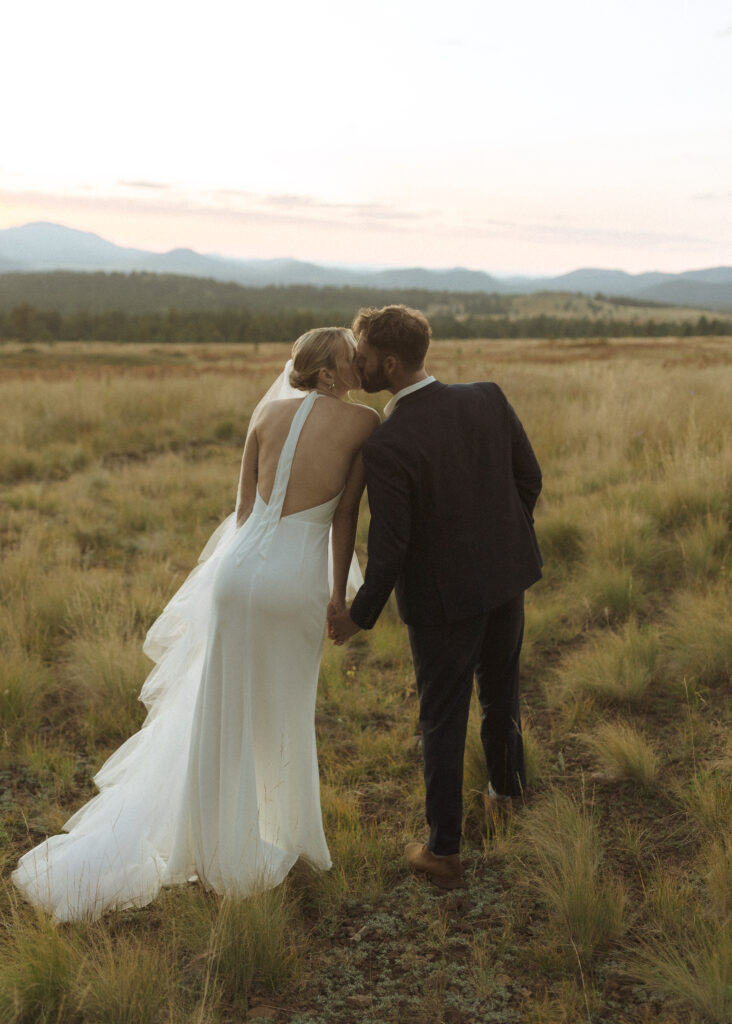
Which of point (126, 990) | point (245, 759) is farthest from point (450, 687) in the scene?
point (126, 990)

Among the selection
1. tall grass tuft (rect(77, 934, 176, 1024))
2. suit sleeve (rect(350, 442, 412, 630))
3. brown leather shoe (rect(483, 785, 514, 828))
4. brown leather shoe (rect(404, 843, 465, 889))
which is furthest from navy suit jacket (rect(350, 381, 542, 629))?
tall grass tuft (rect(77, 934, 176, 1024))

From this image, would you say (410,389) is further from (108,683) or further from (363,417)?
(108,683)

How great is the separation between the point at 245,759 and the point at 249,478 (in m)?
1.07

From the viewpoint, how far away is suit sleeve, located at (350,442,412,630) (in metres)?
2.62

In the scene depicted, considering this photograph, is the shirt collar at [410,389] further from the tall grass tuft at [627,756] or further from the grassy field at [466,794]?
the tall grass tuft at [627,756]

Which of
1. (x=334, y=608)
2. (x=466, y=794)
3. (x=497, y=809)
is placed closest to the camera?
(x=334, y=608)

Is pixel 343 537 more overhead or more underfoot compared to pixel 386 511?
more underfoot

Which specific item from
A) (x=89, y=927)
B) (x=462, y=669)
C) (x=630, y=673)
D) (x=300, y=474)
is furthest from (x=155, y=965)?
(x=630, y=673)

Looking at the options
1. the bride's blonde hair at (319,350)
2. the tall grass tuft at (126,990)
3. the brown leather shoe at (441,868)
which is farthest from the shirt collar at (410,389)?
the tall grass tuft at (126,990)

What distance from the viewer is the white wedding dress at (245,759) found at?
284cm

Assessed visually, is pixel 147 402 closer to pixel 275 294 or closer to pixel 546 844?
pixel 546 844

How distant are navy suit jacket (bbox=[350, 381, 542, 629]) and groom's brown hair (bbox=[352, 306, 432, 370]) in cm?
13

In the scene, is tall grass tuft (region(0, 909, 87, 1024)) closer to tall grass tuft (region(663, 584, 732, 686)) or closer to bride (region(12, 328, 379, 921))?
bride (region(12, 328, 379, 921))

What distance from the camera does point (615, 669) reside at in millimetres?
4336
